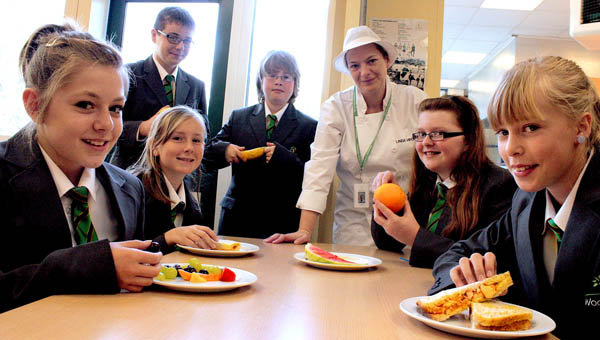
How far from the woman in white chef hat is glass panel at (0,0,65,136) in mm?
2602

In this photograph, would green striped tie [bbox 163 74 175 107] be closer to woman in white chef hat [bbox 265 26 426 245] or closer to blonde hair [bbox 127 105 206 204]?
blonde hair [bbox 127 105 206 204]

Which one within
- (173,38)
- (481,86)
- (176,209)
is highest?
(481,86)

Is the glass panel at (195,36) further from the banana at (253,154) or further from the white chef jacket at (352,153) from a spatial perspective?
the white chef jacket at (352,153)

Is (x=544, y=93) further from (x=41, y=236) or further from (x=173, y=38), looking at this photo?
Result: (x=173, y=38)

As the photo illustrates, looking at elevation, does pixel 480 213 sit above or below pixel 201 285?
above

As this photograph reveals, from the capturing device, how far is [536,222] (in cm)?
115

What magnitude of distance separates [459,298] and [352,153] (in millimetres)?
1582

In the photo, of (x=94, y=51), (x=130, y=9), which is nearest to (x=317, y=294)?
(x=94, y=51)

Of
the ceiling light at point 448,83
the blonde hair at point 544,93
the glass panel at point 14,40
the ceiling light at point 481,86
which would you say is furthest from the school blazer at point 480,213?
the ceiling light at point 448,83

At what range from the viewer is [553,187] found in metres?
1.14

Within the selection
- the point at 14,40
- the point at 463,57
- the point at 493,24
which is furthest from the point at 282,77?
the point at 463,57

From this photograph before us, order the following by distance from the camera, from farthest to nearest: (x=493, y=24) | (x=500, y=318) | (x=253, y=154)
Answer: (x=493, y=24) < (x=253, y=154) < (x=500, y=318)

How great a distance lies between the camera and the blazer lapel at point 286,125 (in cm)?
263

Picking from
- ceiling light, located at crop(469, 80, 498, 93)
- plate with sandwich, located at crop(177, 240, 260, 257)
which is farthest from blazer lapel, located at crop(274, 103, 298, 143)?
ceiling light, located at crop(469, 80, 498, 93)
